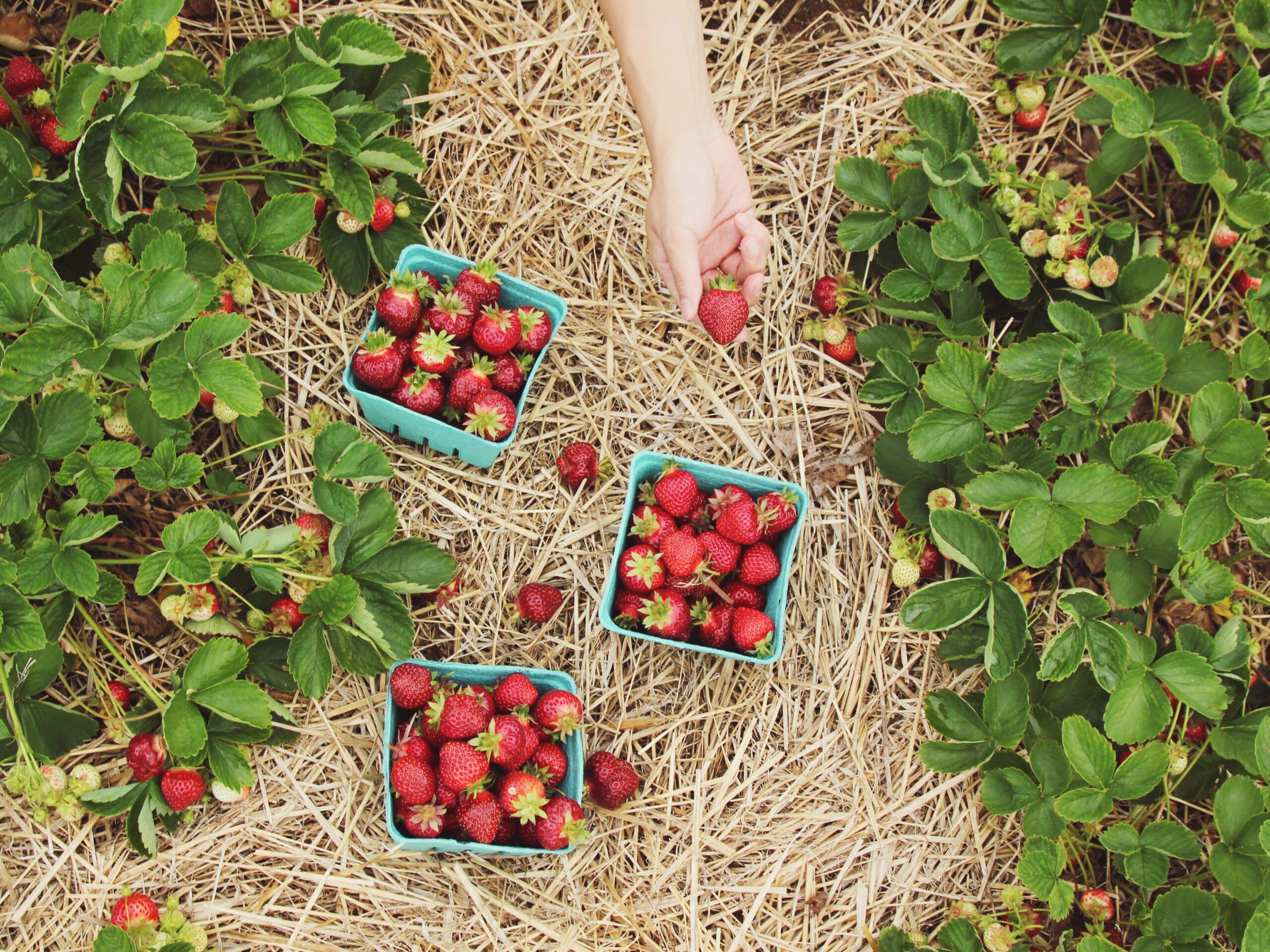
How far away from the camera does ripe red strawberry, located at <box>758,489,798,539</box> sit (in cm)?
189

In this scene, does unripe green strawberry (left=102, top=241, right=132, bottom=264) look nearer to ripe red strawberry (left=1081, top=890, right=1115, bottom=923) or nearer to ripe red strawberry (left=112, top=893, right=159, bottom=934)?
ripe red strawberry (left=112, top=893, right=159, bottom=934)

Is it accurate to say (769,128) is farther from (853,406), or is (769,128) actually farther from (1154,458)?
(1154,458)

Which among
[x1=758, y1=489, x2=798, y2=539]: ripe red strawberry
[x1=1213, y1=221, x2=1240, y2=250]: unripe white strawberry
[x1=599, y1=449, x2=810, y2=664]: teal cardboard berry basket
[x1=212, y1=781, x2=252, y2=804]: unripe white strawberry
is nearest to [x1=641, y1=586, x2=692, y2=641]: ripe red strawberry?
[x1=599, y1=449, x2=810, y2=664]: teal cardboard berry basket

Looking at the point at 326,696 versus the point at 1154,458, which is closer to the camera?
the point at 1154,458

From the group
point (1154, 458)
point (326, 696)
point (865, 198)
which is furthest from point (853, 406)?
point (326, 696)

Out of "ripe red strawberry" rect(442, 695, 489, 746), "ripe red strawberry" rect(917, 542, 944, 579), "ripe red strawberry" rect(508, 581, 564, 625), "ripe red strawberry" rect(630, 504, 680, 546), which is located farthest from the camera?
"ripe red strawberry" rect(917, 542, 944, 579)

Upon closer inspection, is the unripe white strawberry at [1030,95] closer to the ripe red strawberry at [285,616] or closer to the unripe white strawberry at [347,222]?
the unripe white strawberry at [347,222]

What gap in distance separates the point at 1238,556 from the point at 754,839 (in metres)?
1.30

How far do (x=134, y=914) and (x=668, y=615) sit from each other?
121 centimetres

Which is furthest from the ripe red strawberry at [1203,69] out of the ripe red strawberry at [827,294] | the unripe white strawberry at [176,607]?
the unripe white strawberry at [176,607]

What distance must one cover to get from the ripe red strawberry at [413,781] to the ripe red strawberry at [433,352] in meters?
0.80

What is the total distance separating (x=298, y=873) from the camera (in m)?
1.87

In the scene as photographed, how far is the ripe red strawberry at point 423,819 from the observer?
1.72m

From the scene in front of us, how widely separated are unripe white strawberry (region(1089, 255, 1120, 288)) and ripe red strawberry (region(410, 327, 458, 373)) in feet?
4.81
